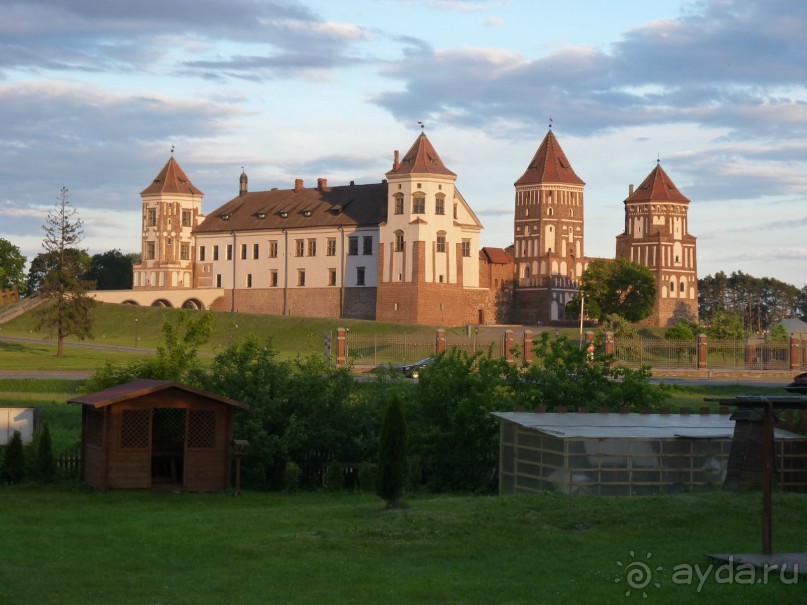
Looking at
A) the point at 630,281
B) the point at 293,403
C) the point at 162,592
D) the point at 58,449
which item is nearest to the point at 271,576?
the point at 162,592

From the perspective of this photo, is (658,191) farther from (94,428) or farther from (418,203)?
(94,428)

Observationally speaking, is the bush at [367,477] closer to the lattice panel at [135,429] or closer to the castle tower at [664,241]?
the lattice panel at [135,429]

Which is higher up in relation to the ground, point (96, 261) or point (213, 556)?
point (96, 261)

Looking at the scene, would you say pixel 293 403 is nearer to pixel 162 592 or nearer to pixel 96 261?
pixel 162 592

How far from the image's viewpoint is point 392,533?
17.9 metres

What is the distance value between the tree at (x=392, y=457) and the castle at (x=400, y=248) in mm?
75468

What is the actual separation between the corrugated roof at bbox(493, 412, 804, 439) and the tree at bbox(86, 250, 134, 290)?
387ft

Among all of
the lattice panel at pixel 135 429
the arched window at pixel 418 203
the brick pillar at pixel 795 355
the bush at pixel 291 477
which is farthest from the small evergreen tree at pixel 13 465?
the arched window at pixel 418 203

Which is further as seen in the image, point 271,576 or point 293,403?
point 293,403

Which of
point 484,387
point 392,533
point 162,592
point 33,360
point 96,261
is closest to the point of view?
point 162,592

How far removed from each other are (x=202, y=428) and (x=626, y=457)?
7.94m

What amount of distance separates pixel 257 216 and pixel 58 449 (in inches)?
3279

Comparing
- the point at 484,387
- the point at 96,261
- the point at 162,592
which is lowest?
the point at 162,592

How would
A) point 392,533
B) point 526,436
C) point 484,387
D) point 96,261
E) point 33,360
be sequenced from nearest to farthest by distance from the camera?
point 392,533
point 526,436
point 484,387
point 33,360
point 96,261
